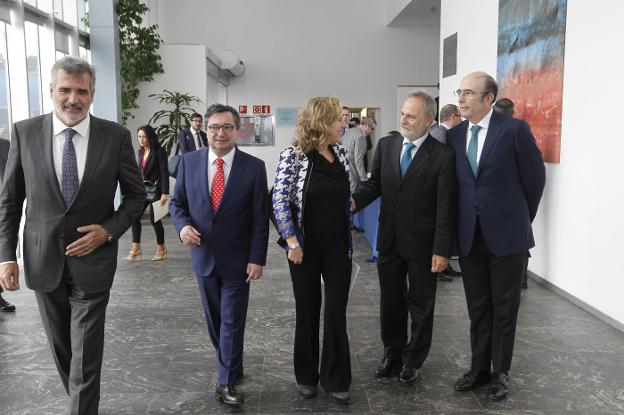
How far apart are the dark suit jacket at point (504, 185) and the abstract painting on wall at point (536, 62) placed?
273 centimetres

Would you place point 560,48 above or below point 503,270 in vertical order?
above

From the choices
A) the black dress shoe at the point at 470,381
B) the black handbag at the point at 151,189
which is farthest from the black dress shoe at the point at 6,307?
the black dress shoe at the point at 470,381

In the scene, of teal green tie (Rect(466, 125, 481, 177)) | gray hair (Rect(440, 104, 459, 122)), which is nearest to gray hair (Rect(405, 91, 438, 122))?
teal green tie (Rect(466, 125, 481, 177))

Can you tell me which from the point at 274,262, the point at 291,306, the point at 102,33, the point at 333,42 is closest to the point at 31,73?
the point at 102,33

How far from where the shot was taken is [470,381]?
3395 millimetres

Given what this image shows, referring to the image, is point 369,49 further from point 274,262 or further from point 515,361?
point 515,361

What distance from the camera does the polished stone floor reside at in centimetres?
321

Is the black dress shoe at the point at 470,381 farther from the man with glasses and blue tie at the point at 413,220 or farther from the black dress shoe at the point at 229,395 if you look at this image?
the black dress shoe at the point at 229,395

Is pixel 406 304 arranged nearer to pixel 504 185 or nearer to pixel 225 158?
pixel 504 185

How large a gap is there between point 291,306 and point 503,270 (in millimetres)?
2411

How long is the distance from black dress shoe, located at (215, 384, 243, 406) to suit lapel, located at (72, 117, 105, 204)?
1310mm

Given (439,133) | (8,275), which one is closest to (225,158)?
(8,275)

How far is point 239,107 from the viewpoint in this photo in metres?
15.7

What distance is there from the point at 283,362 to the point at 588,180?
309 cm
